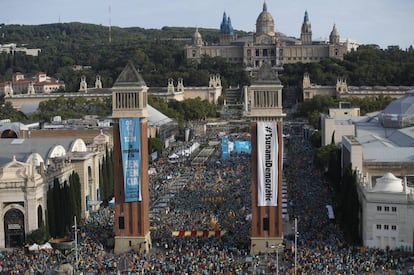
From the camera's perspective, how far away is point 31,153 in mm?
54000

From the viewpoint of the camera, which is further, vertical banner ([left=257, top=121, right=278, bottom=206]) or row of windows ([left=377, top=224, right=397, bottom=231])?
vertical banner ([left=257, top=121, right=278, bottom=206])

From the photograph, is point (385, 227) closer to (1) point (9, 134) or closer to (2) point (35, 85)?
(1) point (9, 134)

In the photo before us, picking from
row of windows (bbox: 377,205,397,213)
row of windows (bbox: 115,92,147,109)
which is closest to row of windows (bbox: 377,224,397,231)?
row of windows (bbox: 377,205,397,213)

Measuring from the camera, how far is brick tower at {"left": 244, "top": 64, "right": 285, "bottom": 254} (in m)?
40.9

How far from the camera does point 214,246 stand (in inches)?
1623

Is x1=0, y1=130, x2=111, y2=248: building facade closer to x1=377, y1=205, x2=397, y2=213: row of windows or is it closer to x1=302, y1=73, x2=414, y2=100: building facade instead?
x1=377, y1=205, x2=397, y2=213: row of windows

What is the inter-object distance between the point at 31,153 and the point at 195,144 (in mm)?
40445

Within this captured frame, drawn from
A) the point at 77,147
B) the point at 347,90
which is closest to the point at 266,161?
the point at 77,147

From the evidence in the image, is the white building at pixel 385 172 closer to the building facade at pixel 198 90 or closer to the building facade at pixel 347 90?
the building facade at pixel 347 90

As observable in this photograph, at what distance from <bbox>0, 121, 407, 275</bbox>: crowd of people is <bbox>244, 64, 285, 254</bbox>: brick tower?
114cm

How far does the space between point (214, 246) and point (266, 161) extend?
5.66m

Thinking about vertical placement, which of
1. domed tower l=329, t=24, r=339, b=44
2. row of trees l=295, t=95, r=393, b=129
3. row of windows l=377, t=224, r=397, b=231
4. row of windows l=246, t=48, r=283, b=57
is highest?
domed tower l=329, t=24, r=339, b=44

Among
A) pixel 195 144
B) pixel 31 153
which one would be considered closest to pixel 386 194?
pixel 31 153

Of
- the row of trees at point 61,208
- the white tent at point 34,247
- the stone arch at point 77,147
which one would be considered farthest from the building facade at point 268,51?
the white tent at point 34,247
